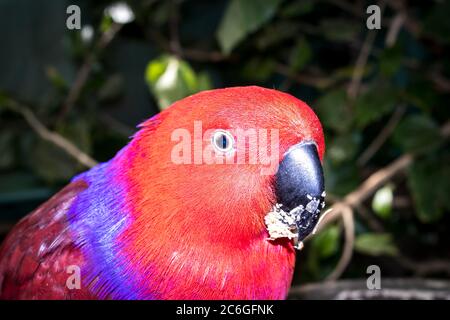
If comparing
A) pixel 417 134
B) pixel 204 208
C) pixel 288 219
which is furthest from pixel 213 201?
pixel 417 134

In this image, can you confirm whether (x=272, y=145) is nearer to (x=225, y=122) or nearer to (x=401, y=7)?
(x=225, y=122)

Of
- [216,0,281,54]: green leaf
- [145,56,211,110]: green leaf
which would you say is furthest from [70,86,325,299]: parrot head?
[216,0,281,54]: green leaf

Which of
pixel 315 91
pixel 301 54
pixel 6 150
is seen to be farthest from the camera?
pixel 315 91

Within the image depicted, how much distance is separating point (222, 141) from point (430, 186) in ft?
3.12

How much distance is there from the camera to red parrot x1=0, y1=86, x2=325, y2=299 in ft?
2.85

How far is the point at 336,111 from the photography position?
5.46 ft

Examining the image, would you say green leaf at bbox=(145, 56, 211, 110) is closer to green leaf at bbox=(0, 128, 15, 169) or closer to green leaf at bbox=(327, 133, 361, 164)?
green leaf at bbox=(327, 133, 361, 164)

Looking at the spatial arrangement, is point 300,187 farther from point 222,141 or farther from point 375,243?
point 375,243

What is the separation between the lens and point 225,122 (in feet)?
2.85

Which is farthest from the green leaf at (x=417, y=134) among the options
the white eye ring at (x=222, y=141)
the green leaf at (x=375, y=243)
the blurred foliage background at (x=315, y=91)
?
the white eye ring at (x=222, y=141)

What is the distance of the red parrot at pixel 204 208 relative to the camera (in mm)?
868

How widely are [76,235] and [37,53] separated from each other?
197 cm

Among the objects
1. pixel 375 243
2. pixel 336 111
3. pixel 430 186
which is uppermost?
pixel 336 111
